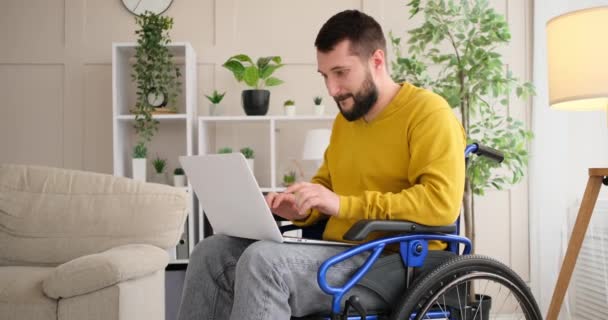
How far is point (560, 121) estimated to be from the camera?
3467 mm

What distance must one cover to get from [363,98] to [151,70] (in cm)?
204

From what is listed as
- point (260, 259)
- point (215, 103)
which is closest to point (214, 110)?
point (215, 103)

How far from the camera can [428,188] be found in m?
1.51

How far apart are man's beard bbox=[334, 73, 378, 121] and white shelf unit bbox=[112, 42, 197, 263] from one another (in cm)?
184

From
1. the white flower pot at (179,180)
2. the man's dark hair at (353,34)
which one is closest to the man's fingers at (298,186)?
the man's dark hair at (353,34)

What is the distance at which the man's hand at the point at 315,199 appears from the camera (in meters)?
1.49

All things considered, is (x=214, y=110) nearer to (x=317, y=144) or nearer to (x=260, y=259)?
(x=317, y=144)

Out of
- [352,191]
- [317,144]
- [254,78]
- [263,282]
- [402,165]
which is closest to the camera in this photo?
[263,282]

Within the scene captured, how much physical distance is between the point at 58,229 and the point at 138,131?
1100 millimetres

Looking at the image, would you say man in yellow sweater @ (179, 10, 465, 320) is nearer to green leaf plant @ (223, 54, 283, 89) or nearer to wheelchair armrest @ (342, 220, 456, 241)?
wheelchair armrest @ (342, 220, 456, 241)

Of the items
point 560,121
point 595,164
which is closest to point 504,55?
point 560,121

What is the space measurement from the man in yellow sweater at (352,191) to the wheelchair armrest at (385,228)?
2cm

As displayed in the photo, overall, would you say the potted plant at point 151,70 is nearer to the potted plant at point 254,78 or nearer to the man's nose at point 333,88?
the potted plant at point 254,78

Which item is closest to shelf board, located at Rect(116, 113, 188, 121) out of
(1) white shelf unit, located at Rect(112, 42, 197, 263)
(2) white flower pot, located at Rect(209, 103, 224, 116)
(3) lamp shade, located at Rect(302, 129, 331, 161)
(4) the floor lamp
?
(1) white shelf unit, located at Rect(112, 42, 197, 263)
